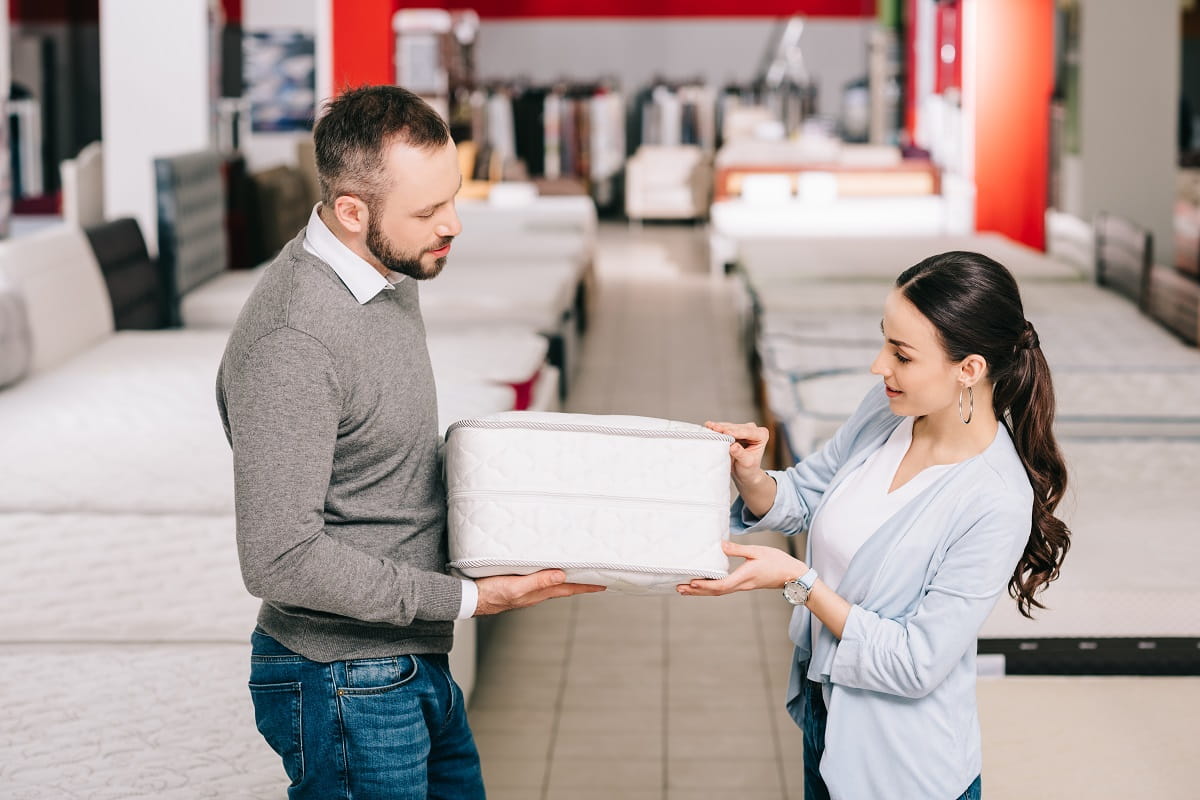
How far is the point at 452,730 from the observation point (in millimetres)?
1908

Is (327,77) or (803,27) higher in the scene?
(803,27)

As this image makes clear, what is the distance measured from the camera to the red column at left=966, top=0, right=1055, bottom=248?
797 centimetres

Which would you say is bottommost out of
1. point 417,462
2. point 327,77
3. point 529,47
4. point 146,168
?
point 417,462

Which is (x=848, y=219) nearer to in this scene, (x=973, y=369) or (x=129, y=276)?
(x=129, y=276)

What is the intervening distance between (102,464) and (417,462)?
2.18 metres

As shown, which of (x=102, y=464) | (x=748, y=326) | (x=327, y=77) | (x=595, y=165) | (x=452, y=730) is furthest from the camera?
(x=595, y=165)

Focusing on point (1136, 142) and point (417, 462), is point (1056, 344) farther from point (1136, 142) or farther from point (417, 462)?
point (417, 462)

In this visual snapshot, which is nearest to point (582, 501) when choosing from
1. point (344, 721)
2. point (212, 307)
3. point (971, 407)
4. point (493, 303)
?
point (344, 721)

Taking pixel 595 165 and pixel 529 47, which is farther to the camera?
pixel 529 47

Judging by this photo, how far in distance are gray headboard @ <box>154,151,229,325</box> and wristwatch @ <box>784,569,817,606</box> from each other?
14.9 feet

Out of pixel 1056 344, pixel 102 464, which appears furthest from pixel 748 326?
pixel 102 464

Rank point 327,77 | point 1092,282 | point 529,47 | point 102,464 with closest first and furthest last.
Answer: point 102,464, point 1092,282, point 327,77, point 529,47

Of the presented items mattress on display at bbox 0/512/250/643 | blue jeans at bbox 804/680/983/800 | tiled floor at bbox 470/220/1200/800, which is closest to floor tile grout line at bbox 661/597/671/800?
tiled floor at bbox 470/220/1200/800

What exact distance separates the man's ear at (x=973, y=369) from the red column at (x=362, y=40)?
6.64 meters
